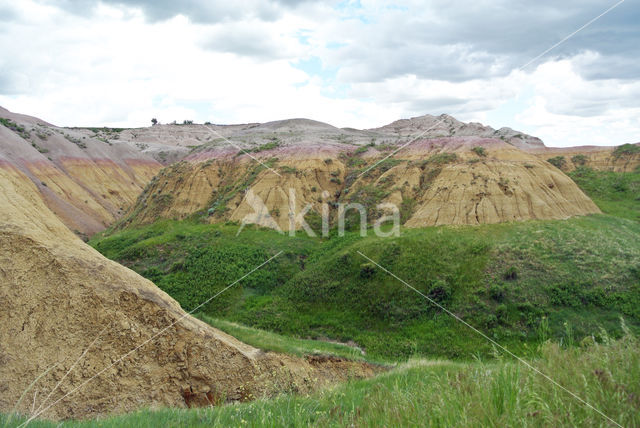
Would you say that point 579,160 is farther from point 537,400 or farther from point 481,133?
point 537,400

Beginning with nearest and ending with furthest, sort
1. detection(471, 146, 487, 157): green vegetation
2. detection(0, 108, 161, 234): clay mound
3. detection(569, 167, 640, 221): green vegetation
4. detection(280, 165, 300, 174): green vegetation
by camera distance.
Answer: detection(569, 167, 640, 221): green vegetation
detection(471, 146, 487, 157): green vegetation
detection(280, 165, 300, 174): green vegetation
detection(0, 108, 161, 234): clay mound

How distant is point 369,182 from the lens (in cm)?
3369

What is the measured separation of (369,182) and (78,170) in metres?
43.9

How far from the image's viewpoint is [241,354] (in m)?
10.6

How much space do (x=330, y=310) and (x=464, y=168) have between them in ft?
51.9

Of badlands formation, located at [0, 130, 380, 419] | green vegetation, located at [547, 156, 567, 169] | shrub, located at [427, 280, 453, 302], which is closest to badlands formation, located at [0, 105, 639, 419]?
badlands formation, located at [0, 130, 380, 419]

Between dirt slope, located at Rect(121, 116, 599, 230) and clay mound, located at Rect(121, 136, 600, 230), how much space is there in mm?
81

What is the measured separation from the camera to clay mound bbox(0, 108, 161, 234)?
43.8m

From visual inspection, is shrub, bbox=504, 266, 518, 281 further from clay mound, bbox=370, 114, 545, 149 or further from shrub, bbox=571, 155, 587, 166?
shrub, bbox=571, 155, 587, 166

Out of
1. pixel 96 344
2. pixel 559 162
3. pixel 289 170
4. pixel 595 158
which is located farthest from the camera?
pixel 595 158

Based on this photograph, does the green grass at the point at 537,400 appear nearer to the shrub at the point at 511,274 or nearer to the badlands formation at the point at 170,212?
the badlands formation at the point at 170,212

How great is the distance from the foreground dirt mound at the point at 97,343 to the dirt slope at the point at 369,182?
18316 millimetres

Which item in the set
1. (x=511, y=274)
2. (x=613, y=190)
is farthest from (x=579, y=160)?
(x=511, y=274)

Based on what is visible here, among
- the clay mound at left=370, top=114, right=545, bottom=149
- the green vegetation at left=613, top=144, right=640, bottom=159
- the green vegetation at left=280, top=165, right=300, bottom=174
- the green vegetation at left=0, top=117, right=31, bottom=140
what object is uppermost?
the green vegetation at left=0, top=117, right=31, bottom=140
